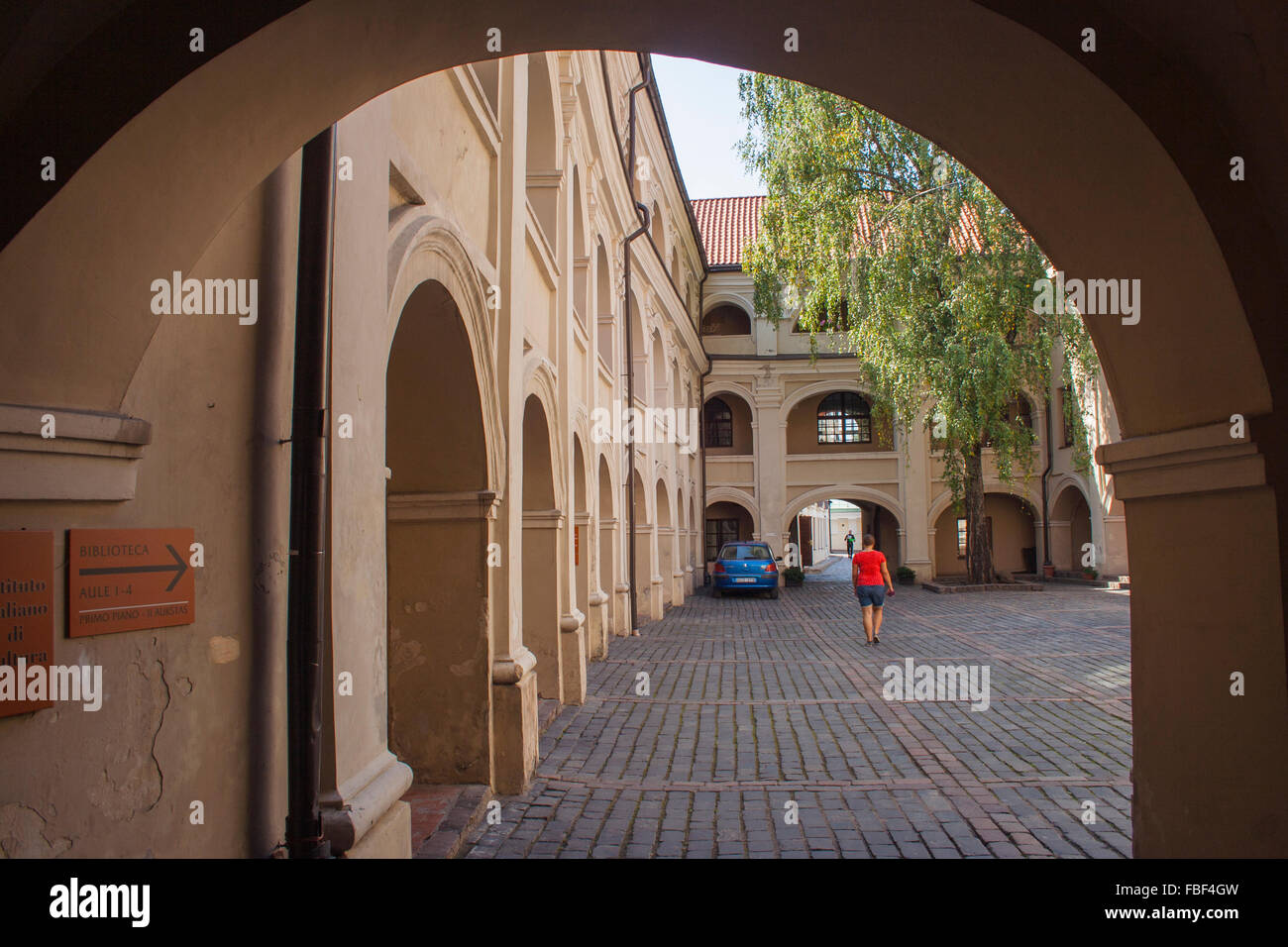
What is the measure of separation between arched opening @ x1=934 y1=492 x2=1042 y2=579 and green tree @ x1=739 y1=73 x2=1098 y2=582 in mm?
9958

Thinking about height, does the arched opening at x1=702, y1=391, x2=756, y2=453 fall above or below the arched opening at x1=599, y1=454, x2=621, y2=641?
above

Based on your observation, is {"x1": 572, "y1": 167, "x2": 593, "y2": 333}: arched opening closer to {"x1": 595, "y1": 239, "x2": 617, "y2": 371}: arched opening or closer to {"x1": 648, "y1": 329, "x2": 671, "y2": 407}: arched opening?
{"x1": 595, "y1": 239, "x2": 617, "y2": 371}: arched opening

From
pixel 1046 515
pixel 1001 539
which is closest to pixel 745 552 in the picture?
pixel 1046 515

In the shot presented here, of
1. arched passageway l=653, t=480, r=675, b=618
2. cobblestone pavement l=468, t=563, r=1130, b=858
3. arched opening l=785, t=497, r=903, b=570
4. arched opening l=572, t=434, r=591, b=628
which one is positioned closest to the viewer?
cobblestone pavement l=468, t=563, r=1130, b=858

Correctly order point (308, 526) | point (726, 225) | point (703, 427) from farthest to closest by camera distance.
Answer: point (726, 225), point (703, 427), point (308, 526)

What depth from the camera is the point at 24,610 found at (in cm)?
220

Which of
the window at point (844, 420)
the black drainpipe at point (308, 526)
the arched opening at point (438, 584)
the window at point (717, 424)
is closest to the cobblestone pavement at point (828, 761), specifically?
the arched opening at point (438, 584)

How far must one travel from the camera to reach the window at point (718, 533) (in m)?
33.7

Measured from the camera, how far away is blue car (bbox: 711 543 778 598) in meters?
24.5

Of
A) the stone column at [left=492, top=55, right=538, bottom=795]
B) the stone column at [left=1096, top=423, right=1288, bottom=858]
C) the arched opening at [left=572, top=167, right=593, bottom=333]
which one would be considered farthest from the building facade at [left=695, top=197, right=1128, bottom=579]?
the stone column at [left=1096, top=423, right=1288, bottom=858]

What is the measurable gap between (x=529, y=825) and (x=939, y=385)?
696 inches

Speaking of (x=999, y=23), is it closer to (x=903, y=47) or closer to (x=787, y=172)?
(x=903, y=47)

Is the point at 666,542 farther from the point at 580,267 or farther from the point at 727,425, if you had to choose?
the point at 580,267

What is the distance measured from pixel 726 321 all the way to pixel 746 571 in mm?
12380
